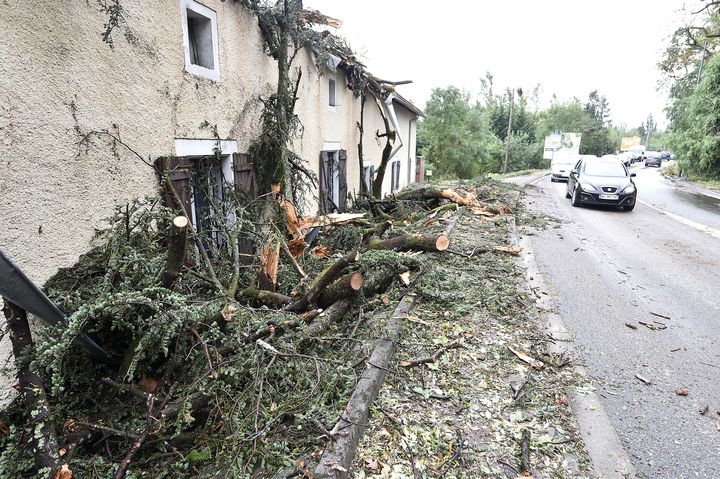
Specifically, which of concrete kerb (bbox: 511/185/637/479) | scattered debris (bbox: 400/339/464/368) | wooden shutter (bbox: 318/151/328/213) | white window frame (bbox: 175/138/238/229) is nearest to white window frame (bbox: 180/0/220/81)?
white window frame (bbox: 175/138/238/229)

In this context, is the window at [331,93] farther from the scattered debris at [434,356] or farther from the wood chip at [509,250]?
the scattered debris at [434,356]

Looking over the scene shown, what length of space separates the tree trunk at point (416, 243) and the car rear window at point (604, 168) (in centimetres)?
1022

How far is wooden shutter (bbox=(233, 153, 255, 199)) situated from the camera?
615 cm

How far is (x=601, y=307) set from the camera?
506 cm

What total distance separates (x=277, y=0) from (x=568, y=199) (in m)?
12.2

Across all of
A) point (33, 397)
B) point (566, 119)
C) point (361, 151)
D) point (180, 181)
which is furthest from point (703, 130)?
point (566, 119)

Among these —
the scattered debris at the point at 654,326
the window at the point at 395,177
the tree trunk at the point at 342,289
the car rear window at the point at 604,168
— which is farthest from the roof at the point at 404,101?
the scattered debris at the point at 654,326

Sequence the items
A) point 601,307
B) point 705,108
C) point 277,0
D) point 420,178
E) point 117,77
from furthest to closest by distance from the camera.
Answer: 1. point 420,178
2. point 705,108
3. point 277,0
4. point 601,307
5. point 117,77

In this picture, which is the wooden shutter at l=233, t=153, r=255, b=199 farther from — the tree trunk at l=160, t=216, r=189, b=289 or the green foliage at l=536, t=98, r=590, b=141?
the green foliage at l=536, t=98, r=590, b=141

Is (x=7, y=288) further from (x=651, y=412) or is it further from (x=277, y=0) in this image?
(x=277, y=0)

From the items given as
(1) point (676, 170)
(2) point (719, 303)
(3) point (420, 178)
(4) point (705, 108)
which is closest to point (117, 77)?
(2) point (719, 303)

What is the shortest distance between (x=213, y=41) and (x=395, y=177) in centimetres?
1338

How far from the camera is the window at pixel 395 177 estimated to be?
57.6ft

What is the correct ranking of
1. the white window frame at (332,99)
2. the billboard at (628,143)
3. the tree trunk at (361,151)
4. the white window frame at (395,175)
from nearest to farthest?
the white window frame at (332,99), the tree trunk at (361,151), the white window frame at (395,175), the billboard at (628,143)
